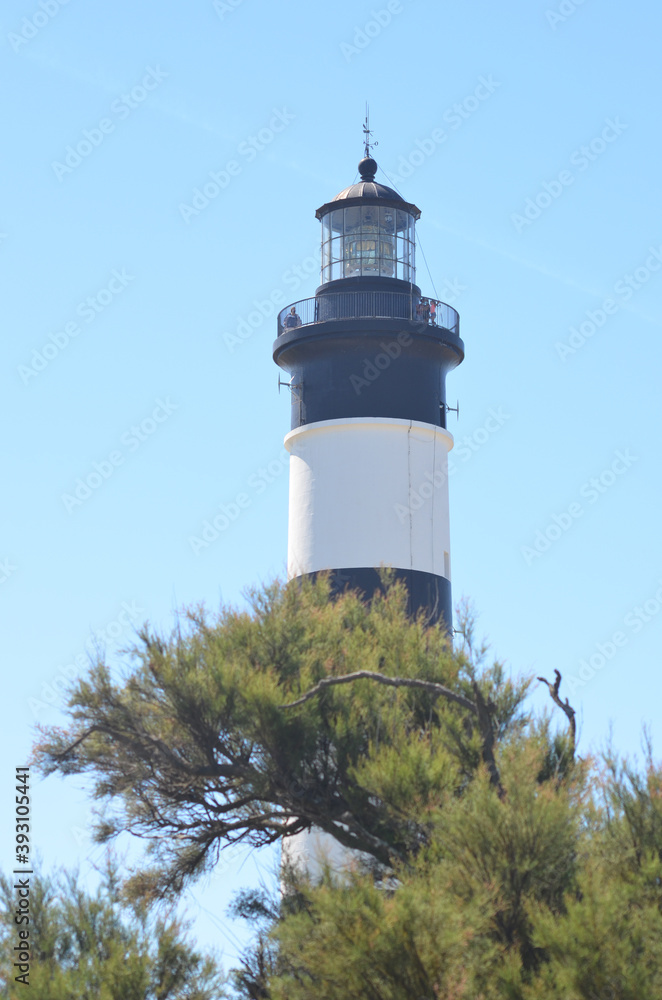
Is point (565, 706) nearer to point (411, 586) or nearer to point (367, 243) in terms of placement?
point (411, 586)

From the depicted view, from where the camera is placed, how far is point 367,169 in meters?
19.1

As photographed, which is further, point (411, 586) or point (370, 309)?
point (370, 309)

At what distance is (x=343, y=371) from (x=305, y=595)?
188 inches

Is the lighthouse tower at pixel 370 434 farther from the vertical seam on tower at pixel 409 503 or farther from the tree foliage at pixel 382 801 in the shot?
the tree foliage at pixel 382 801

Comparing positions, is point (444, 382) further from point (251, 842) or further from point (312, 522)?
point (251, 842)

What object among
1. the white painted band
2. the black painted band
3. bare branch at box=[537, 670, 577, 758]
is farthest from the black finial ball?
bare branch at box=[537, 670, 577, 758]

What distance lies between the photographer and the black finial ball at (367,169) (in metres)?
19.1

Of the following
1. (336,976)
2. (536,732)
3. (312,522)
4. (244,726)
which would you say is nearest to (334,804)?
(244,726)

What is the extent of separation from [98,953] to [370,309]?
9365 mm

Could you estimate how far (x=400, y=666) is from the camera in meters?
12.1

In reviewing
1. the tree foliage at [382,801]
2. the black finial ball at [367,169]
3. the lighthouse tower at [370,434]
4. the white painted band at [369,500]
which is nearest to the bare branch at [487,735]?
the tree foliage at [382,801]

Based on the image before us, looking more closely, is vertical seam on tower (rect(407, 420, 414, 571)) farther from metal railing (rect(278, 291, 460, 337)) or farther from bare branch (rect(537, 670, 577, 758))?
bare branch (rect(537, 670, 577, 758))

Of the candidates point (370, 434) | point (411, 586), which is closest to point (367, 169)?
point (370, 434)

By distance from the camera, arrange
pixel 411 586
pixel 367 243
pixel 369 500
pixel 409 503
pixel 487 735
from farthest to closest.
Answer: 1. pixel 367 243
2. pixel 409 503
3. pixel 369 500
4. pixel 411 586
5. pixel 487 735
